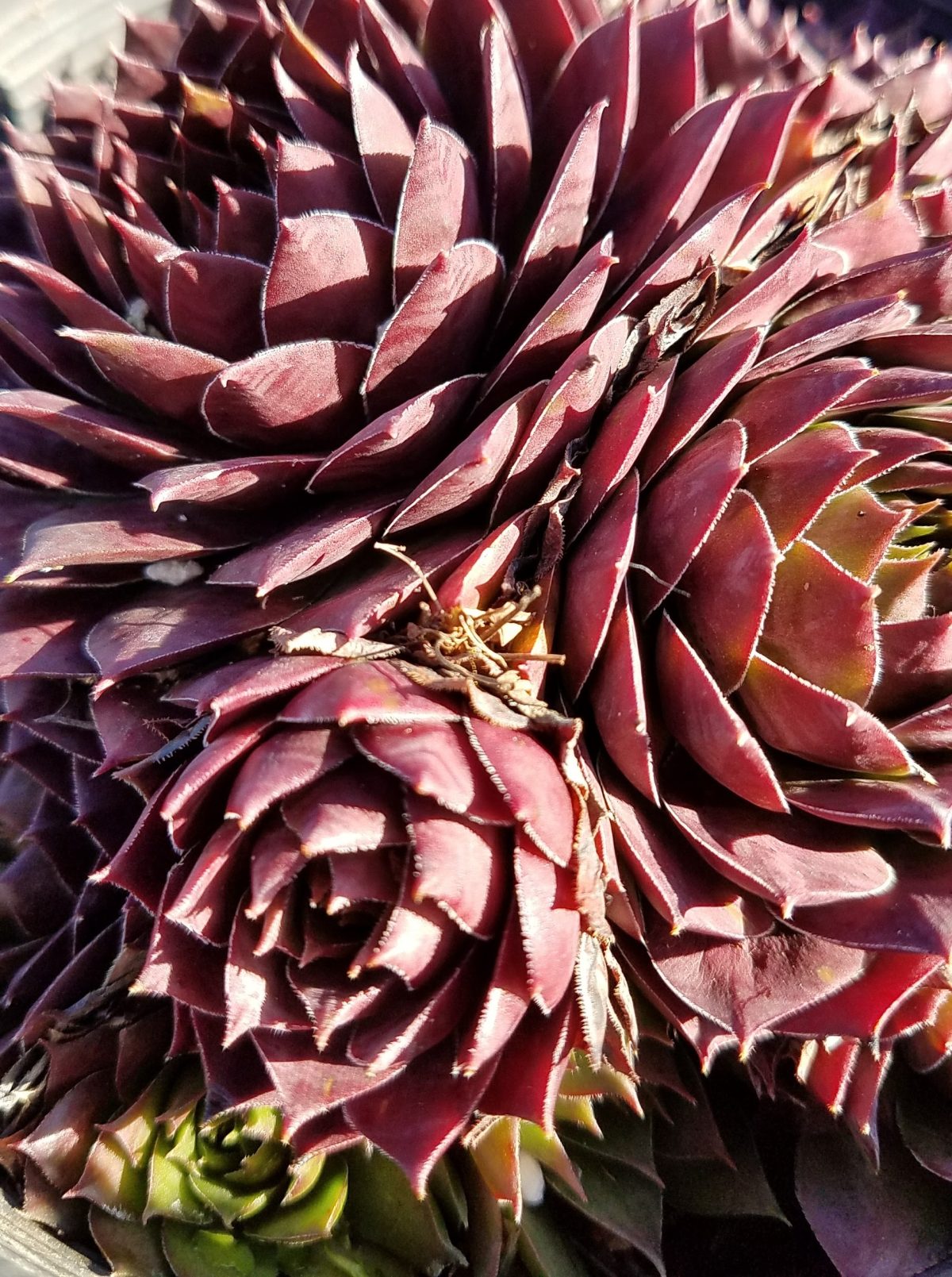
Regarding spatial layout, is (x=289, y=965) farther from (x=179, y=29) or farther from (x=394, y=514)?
(x=179, y=29)

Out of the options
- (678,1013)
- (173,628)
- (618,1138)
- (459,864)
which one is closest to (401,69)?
(173,628)

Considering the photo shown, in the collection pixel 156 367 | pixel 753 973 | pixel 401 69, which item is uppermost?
pixel 401 69

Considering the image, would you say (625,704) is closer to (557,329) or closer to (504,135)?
(557,329)

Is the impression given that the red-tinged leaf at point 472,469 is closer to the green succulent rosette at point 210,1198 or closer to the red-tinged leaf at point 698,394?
the red-tinged leaf at point 698,394

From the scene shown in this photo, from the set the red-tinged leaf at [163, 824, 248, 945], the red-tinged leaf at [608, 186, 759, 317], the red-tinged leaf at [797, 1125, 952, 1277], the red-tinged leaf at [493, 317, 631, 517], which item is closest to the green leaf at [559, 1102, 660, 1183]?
the red-tinged leaf at [797, 1125, 952, 1277]

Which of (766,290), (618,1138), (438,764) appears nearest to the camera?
(438,764)

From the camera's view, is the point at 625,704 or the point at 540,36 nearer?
the point at 625,704

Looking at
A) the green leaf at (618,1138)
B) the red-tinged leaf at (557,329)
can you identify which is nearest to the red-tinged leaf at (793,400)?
the red-tinged leaf at (557,329)
